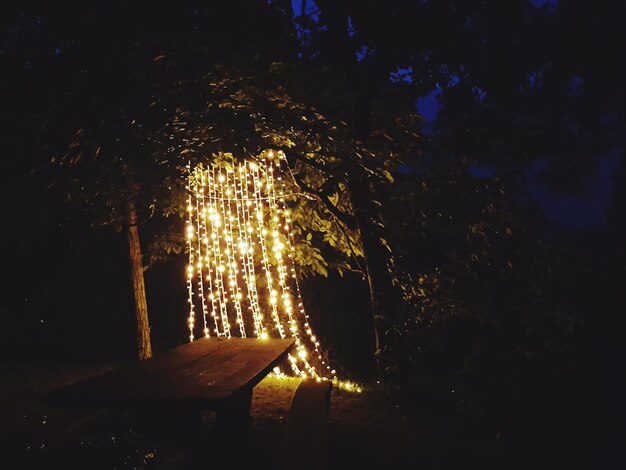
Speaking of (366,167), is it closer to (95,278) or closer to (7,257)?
(95,278)

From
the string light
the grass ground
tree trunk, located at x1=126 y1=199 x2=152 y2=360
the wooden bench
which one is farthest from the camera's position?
the string light

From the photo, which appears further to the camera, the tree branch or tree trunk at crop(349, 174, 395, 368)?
the tree branch

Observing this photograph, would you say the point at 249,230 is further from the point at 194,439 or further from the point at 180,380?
the point at 180,380

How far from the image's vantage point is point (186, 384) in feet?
9.43

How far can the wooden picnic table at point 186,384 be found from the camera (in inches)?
102

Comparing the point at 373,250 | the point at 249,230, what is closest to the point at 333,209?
the point at 373,250

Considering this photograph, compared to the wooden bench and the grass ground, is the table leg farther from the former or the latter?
the wooden bench

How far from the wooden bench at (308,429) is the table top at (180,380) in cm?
37

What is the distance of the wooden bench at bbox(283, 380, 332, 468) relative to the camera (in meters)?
2.83

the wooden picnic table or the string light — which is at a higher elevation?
the string light

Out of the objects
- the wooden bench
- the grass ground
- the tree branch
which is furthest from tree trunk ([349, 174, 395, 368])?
the wooden bench

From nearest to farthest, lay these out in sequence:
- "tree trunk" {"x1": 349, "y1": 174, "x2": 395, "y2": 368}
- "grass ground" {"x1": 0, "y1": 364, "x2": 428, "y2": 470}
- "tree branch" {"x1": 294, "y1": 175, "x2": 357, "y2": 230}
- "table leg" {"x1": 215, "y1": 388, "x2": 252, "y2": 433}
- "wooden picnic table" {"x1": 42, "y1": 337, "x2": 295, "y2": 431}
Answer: "wooden picnic table" {"x1": 42, "y1": 337, "x2": 295, "y2": 431}
"grass ground" {"x1": 0, "y1": 364, "x2": 428, "y2": 470}
"table leg" {"x1": 215, "y1": 388, "x2": 252, "y2": 433}
"tree trunk" {"x1": 349, "y1": 174, "x2": 395, "y2": 368}
"tree branch" {"x1": 294, "y1": 175, "x2": 357, "y2": 230}

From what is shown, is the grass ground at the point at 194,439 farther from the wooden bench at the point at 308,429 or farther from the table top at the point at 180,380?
the table top at the point at 180,380

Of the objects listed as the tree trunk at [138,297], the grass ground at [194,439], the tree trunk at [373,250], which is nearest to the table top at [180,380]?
the grass ground at [194,439]
